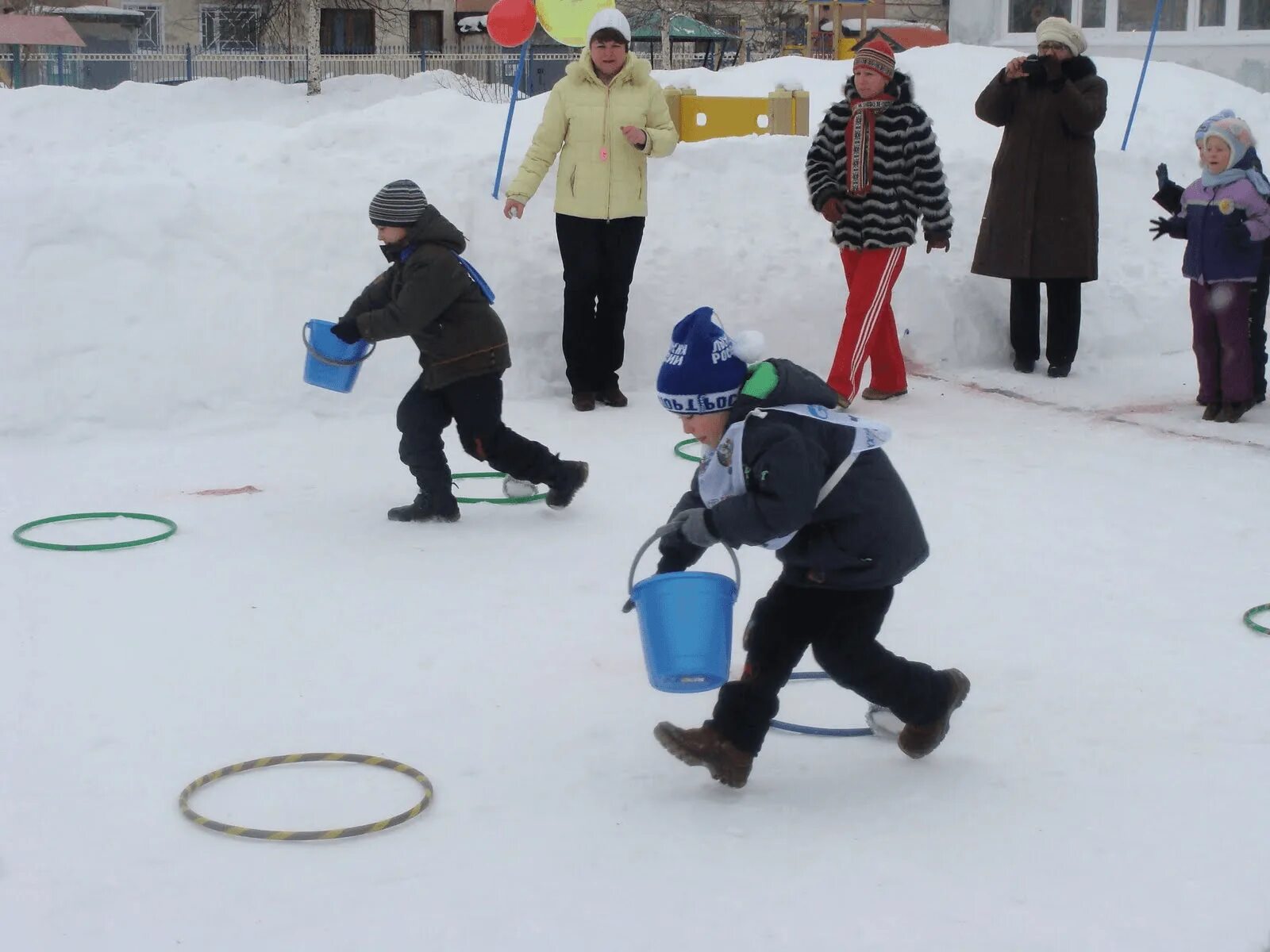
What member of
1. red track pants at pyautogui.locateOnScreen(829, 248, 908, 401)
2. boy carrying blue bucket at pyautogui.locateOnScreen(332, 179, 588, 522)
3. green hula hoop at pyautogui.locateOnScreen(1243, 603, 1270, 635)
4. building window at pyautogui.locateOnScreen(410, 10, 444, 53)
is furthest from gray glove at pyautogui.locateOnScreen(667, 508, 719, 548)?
building window at pyautogui.locateOnScreen(410, 10, 444, 53)

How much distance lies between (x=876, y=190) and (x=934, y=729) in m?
4.85

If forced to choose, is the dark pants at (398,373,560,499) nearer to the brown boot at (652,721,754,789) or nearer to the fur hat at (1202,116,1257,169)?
the brown boot at (652,721,754,789)

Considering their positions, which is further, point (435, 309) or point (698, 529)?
point (435, 309)

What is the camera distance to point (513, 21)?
393 inches

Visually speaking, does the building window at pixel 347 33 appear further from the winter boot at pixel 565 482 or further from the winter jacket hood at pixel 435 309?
the winter boot at pixel 565 482

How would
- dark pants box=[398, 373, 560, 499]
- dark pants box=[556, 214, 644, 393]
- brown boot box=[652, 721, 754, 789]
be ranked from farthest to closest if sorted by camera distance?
1. dark pants box=[556, 214, 644, 393]
2. dark pants box=[398, 373, 560, 499]
3. brown boot box=[652, 721, 754, 789]

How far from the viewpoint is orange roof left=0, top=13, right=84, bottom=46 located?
3003 centimetres

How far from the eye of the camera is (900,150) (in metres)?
8.20

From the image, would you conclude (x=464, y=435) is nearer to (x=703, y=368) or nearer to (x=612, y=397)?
(x=612, y=397)

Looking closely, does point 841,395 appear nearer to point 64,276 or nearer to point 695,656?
point 64,276

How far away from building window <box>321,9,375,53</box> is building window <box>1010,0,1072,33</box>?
2344cm

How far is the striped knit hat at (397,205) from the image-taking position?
6.00 m

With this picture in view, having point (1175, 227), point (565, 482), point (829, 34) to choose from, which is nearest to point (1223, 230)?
point (1175, 227)

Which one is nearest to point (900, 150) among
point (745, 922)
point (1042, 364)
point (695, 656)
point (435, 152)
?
point (1042, 364)
